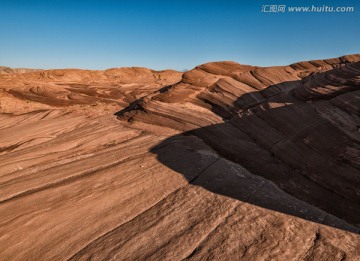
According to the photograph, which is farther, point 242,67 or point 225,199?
point 242,67

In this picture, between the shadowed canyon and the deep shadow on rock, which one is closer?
the shadowed canyon

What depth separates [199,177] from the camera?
33.7 ft

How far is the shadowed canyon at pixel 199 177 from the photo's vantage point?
22.2 ft

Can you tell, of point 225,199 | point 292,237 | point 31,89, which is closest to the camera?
point 292,237

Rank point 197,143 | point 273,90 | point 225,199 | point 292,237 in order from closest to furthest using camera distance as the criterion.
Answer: point 292,237 < point 225,199 < point 197,143 < point 273,90

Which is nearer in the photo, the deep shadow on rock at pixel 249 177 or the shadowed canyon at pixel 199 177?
the shadowed canyon at pixel 199 177

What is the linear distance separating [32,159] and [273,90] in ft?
46.4

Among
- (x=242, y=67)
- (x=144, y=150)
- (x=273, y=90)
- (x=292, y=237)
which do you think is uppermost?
(x=242, y=67)

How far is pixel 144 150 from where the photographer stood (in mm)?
13008

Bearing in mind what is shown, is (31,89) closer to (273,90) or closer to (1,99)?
(1,99)

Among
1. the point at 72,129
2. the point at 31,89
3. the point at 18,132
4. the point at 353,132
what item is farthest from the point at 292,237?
the point at 31,89

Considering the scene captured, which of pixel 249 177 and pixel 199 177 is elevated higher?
pixel 199 177

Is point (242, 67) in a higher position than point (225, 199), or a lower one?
higher

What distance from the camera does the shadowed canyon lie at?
6777mm
